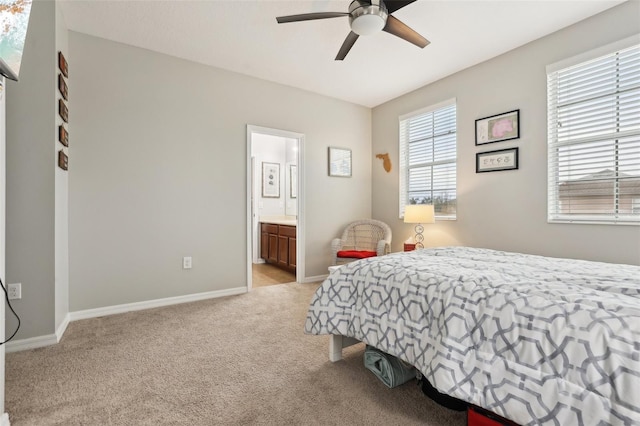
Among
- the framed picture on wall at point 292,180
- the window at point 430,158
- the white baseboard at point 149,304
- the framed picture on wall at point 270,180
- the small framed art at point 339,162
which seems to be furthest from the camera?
the framed picture on wall at point 292,180

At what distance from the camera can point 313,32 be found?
2779 mm

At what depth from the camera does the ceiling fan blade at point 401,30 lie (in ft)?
7.10

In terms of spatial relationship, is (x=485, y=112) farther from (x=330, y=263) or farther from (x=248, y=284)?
(x=248, y=284)

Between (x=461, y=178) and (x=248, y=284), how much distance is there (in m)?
2.83

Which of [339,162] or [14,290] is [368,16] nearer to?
[339,162]

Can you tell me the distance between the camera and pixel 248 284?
12.1ft

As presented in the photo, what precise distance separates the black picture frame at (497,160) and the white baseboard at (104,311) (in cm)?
306

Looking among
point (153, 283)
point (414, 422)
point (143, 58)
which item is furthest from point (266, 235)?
point (414, 422)

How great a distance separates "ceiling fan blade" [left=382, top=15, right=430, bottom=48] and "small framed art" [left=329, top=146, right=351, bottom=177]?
2.14m

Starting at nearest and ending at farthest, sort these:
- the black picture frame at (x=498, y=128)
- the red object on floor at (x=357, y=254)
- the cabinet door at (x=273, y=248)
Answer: the black picture frame at (x=498, y=128), the red object on floor at (x=357, y=254), the cabinet door at (x=273, y=248)

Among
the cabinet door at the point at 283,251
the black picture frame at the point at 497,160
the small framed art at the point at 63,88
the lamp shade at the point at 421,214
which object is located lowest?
the cabinet door at the point at 283,251

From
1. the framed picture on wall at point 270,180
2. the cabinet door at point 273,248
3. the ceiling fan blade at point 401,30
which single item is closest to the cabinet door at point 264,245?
the cabinet door at point 273,248

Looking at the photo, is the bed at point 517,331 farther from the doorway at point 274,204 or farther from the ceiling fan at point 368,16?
the doorway at point 274,204

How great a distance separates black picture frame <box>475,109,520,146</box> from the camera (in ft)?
9.96
